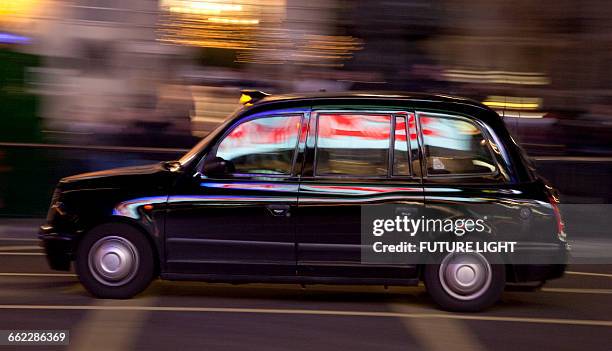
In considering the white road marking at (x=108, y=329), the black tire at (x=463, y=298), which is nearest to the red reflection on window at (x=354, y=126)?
the black tire at (x=463, y=298)

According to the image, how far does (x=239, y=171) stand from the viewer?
8352 millimetres

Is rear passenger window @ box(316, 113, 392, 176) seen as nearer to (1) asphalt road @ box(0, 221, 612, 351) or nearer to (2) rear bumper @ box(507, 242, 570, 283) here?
(1) asphalt road @ box(0, 221, 612, 351)

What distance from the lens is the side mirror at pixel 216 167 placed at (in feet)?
27.3

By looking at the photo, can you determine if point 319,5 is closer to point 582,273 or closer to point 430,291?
point 582,273

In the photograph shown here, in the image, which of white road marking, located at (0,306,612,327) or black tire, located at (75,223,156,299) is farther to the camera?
black tire, located at (75,223,156,299)

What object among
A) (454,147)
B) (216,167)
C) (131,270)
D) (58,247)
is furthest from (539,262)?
(58,247)

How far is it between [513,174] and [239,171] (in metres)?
2.09

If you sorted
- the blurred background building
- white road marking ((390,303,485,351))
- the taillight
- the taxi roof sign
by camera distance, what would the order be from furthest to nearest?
the blurred background building, the taxi roof sign, the taillight, white road marking ((390,303,485,351))

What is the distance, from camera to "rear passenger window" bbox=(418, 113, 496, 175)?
27.3ft

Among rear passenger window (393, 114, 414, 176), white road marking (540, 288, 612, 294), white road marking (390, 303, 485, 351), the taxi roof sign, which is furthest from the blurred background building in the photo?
white road marking (390, 303, 485, 351)

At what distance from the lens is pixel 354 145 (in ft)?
27.3

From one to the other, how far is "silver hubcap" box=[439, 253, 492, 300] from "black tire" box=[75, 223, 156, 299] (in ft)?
7.35

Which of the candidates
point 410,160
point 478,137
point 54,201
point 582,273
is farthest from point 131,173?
point 582,273

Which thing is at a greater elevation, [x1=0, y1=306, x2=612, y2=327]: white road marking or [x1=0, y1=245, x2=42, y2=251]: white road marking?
[x1=0, y1=245, x2=42, y2=251]: white road marking
